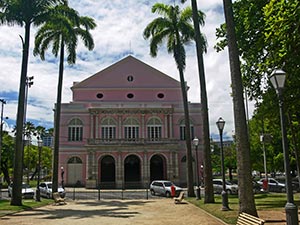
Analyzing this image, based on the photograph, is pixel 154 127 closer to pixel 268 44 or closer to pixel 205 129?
pixel 205 129

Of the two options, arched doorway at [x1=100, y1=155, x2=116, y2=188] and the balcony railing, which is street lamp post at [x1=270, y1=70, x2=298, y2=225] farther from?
arched doorway at [x1=100, y1=155, x2=116, y2=188]

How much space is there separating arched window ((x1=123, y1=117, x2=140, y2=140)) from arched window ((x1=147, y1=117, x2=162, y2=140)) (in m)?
1.66

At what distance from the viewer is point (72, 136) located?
50.6 meters

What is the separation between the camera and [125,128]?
50.6 metres

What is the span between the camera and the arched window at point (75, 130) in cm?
5062

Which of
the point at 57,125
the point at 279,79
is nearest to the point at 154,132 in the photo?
the point at 57,125

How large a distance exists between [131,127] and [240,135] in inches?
1483

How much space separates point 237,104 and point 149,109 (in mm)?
36809

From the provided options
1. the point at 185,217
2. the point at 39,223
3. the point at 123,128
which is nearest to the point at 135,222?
the point at 185,217

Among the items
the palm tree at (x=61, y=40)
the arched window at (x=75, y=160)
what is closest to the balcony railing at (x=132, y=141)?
the arched window at (x=75, y=160)

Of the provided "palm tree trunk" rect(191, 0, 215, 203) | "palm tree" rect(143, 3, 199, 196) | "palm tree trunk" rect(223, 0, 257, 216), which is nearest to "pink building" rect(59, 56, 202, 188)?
"palm tree" rect(143, 3, 199, 196)

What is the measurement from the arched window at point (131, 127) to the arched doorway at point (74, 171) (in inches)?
290

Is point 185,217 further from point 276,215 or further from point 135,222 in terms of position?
point 276,215

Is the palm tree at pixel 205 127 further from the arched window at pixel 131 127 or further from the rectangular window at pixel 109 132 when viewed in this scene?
the rectangular window at pixel 109 132
